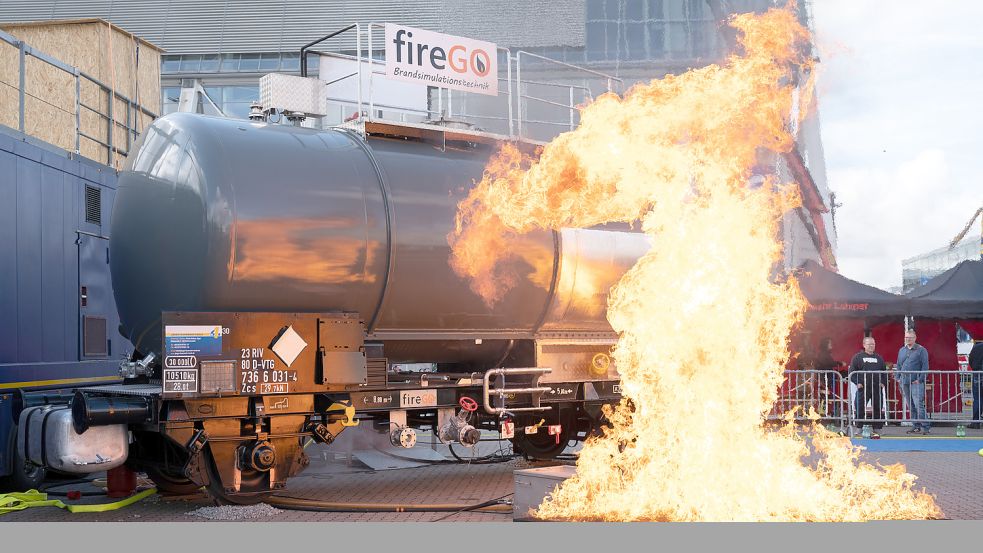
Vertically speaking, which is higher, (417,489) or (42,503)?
(42,503)

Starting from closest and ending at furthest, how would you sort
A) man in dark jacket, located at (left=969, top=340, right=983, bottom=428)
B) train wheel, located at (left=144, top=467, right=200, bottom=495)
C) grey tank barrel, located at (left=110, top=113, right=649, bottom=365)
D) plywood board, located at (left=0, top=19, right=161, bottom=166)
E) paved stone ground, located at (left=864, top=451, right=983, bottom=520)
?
grey tank barrel, located at (left=110, top=113, right=649, bottom=365) → paved stone ground, located at (left=864, top=451, right=983, bottom=520) → train wheel, located at (left=144, top=467, right=200, bottom=495) → plywood board, located at (left=0, top=19, right=161, bottom=166) → man in dark jacket, located at (left=969, top=340, right=983, bottom=428)

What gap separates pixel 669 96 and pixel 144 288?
5591 mm

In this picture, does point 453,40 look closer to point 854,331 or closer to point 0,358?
point 0,358

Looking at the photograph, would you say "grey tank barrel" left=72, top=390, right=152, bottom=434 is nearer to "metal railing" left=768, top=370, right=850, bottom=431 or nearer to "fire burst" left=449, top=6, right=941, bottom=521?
"fire burst" left=449, top=6, right=941, bottom=521

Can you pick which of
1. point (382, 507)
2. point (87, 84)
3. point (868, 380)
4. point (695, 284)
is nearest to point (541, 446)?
point (382, 507)

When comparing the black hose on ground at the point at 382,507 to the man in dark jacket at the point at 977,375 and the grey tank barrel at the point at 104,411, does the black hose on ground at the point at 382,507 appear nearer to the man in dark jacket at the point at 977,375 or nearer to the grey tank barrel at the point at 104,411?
the grey tank barrel at the point at 104,411

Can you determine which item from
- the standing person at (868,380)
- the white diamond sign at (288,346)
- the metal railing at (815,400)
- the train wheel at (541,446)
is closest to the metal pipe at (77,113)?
the white diamond sign at (288,346)

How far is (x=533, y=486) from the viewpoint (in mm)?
8695

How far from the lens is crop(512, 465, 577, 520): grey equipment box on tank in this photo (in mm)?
8531

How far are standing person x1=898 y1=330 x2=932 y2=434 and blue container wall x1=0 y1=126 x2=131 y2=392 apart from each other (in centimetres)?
1430

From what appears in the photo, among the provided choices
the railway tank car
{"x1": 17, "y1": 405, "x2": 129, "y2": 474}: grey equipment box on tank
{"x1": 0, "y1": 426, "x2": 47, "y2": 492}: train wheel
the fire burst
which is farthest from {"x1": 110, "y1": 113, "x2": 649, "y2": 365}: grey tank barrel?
{"x1": 0, "y1": 426, "x2": 47, "y2": 492}: train wheel

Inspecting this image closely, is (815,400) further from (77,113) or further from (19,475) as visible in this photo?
(19,475)

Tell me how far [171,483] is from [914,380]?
47.9 feet

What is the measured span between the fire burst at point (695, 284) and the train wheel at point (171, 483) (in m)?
3.72
